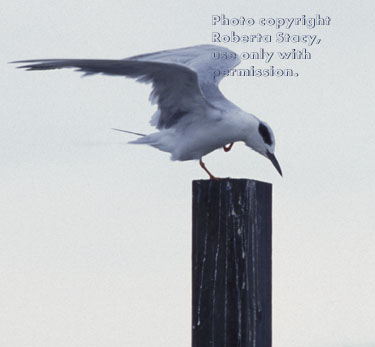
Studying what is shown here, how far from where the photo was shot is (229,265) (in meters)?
4.26

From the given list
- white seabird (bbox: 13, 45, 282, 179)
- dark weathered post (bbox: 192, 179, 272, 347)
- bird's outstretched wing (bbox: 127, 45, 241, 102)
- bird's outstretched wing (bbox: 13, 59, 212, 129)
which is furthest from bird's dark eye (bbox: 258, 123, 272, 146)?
dark weathered post (bbox: 192, 179, 272, 347)

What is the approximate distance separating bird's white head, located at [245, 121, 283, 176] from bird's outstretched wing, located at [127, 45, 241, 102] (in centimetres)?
59

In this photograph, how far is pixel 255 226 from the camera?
431 centimetres

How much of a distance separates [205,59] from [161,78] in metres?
1.41

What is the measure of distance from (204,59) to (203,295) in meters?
3.51

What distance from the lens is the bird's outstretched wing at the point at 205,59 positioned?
7049 millimetres

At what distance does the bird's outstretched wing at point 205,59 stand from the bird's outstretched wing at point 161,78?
390 mm

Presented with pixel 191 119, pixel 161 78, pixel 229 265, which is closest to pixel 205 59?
pixel 191 119

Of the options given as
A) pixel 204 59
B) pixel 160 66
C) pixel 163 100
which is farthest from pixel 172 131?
pixel 204 59

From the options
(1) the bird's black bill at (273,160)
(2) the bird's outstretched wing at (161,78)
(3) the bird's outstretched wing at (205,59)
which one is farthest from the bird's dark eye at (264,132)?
(3) the bird's outstretched wing at (205,59)

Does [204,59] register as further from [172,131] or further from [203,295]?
[203,295]

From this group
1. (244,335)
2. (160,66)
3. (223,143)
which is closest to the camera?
(244,335)

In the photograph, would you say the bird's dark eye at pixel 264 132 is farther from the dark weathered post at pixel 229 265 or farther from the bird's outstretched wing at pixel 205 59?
the dark weathered post at pixel 229 265

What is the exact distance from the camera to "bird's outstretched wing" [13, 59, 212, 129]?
5.57 meters
